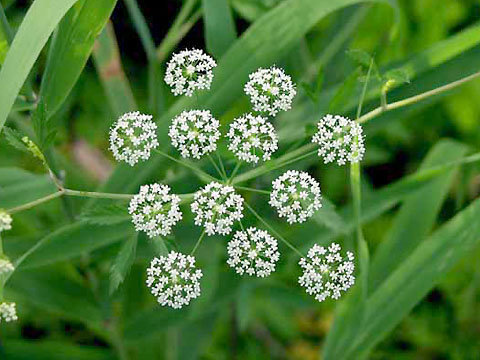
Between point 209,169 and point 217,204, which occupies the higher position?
point 209,169

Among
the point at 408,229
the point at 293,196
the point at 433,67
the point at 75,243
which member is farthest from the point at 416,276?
the point at 75,243

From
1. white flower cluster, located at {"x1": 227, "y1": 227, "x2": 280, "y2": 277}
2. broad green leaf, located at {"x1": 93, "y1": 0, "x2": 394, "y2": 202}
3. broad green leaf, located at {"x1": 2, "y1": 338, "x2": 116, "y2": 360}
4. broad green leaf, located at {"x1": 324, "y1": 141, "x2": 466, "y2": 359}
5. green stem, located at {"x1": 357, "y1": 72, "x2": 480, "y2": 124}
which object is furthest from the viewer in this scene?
broad green leaf, located at {"x1": 2, "y1": 338, "x2": 116, "y2": 360}

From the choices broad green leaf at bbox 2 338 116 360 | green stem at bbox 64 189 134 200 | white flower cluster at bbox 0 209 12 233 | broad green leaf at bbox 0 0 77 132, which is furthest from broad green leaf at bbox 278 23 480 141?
broad green leaf at bbox 2 338 116 360

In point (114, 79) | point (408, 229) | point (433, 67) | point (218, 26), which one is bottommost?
point (408, 229)

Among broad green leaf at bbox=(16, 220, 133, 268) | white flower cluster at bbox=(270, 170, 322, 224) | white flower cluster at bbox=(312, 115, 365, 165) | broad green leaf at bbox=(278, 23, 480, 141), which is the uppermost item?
broad green leaf at bbox=(278, 23, 480, 141)

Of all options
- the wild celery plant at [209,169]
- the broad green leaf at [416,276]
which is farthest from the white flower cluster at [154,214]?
the broad green leaf at [416,276]

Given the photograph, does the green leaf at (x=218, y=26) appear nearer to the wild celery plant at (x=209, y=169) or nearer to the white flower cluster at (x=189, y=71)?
the wild celery plant at (x=209, y=169)

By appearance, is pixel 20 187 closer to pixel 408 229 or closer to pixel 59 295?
pixel 59 295

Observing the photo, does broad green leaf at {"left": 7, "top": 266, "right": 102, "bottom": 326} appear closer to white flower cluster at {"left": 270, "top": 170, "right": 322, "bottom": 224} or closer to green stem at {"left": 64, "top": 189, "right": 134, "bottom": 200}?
green stem at {"left": 64, "top": 189, "right": 134, "bottom": 200}
